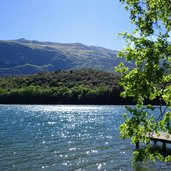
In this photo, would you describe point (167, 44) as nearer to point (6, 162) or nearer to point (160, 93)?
point (160, 93)

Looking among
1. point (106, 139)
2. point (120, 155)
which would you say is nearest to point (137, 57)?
point (120, 155)

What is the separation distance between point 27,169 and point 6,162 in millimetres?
3976

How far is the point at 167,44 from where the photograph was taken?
11.8 meters

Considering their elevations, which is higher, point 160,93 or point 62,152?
point 160,93

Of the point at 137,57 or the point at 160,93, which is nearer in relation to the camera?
the point at 137,57

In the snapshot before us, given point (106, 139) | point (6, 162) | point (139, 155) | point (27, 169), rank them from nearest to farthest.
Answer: point (139, 155), point (27, 169), point (6, 162), point (106, 139)

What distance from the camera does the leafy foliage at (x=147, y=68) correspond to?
37.6ft

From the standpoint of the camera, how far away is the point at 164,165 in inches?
1309

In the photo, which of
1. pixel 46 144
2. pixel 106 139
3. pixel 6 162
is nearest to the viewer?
pixel 6 162

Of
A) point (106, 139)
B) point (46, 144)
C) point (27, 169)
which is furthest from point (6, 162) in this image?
point (106, 139)

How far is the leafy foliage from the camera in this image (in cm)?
1145

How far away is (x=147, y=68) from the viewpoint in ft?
37.0

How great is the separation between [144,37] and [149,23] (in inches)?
23.6

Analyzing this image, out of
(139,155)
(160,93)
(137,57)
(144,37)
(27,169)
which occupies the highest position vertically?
(144,37)
